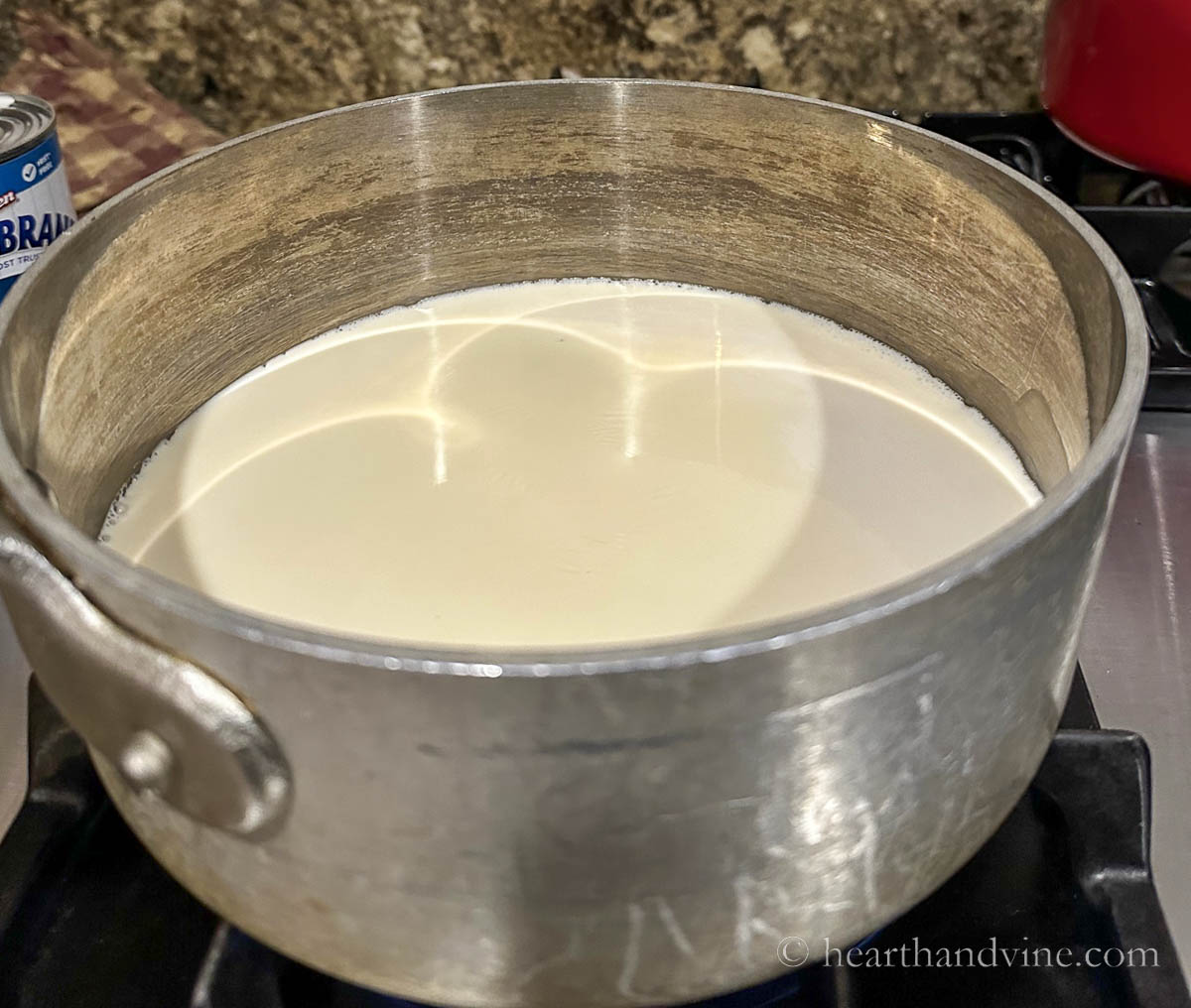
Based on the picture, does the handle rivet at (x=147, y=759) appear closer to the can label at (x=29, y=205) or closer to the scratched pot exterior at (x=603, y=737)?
the scratched pot exterior at (x=603, y=737)

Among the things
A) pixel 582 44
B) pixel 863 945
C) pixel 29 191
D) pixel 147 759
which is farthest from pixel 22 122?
pixel 863 945

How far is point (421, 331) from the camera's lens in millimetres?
814

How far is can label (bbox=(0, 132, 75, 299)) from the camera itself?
692 mm

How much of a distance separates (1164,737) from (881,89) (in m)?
0.53

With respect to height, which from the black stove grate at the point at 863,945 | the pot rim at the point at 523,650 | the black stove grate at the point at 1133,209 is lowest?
the black stove grate at the point at 863,945

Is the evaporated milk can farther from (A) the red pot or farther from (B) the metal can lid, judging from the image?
(A) the red pot

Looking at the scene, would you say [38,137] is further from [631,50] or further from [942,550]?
[942,550]

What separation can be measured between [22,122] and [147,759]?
0.57m

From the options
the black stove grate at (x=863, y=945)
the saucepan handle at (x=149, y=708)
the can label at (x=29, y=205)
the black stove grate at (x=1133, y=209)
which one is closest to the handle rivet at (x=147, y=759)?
the saucepan handle at (x=149, y=708)

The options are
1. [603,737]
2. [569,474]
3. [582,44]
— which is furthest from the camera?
[582,44]

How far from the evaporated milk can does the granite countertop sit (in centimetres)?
18

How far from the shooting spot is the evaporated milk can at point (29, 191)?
692 millimetres

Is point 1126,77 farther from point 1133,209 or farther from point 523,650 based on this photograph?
point 523,650

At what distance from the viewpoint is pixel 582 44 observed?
0.87 meters
